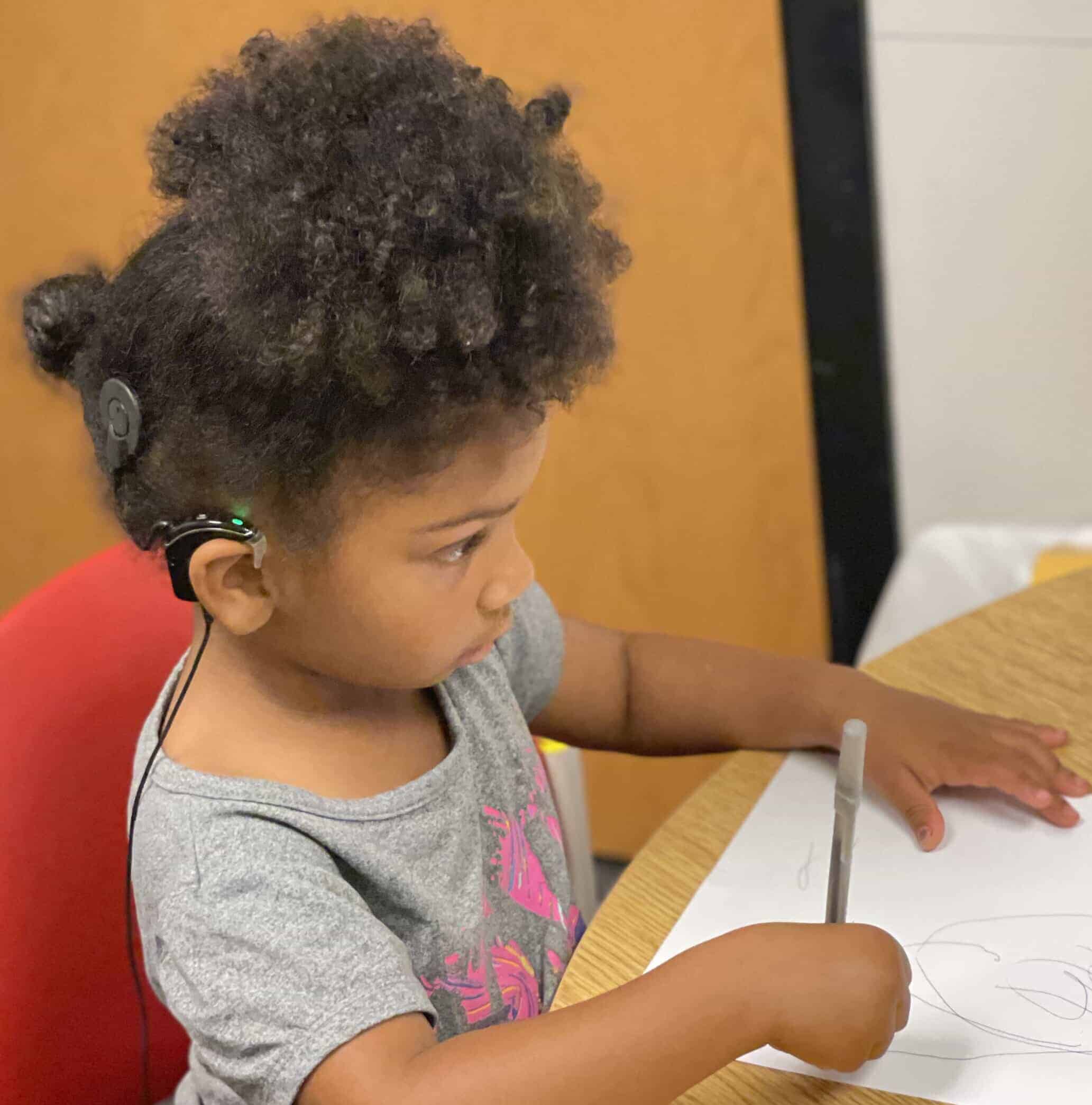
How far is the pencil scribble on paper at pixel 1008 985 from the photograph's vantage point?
517mm

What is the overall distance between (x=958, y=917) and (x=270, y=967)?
297 mm

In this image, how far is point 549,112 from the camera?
577 mm

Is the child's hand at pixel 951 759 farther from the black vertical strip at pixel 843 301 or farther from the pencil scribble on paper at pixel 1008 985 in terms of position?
the black vertical strip at pixel 843 301

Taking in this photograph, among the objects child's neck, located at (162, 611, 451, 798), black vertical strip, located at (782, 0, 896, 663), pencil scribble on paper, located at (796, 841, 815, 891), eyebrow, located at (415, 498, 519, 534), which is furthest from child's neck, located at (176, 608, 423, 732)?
black vertical strip, located at (782, 0, 896, 663)

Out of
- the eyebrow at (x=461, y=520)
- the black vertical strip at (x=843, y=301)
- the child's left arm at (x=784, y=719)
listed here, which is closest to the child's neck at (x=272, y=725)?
the eyebrow at (x=461, y=520)

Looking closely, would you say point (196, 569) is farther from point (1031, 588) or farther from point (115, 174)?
point (115, 174)

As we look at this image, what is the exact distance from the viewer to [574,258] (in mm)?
542

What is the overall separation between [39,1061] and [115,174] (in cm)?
107

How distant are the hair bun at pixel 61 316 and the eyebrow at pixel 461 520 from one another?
7.3 inches

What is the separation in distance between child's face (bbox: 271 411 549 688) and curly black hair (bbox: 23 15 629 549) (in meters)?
0.01

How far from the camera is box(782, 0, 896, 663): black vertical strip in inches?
48.8

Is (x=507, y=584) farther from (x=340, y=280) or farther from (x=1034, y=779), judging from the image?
(x=1034, y=779)

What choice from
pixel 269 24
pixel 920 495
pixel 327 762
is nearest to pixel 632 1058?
pixel 327 762

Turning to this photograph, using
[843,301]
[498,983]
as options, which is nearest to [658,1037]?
[498,983]
